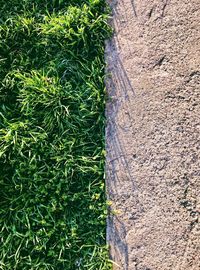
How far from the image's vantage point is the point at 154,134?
2.60m

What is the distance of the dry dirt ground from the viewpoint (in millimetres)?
2461

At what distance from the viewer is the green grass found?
97.7 inches

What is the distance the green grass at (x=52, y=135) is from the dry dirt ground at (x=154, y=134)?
106 mm

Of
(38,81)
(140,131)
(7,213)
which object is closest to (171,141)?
(140,131)

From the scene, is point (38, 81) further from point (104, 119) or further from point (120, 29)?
point (120, 29)

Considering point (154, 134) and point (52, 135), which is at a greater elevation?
point (154, 134)

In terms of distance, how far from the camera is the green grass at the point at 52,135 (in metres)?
2.48

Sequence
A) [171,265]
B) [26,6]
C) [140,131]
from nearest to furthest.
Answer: [171,265], [140,131], [26,6]

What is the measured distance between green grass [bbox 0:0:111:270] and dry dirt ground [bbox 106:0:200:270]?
11cm

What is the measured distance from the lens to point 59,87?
2.64 meters

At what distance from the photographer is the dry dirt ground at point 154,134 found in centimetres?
246

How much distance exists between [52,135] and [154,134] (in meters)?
0.68

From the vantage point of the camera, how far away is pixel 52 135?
8.59 ft

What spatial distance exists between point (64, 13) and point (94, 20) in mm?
226
